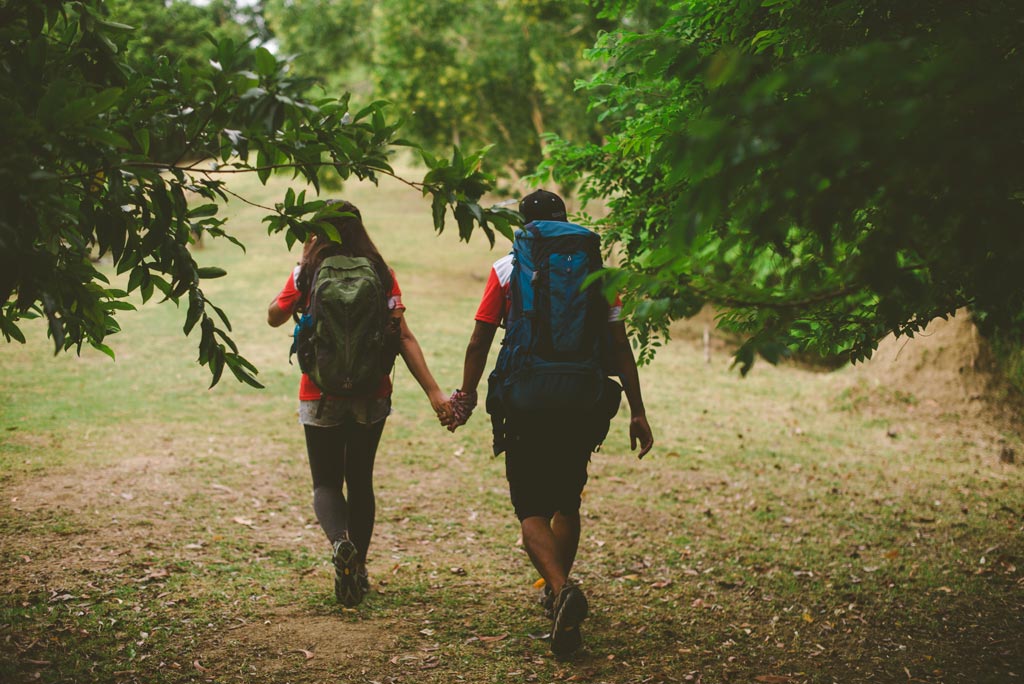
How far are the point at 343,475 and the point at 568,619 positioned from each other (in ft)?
4.91

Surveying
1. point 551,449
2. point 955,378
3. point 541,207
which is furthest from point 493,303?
point 955,378

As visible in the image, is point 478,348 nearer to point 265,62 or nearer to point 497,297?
point 497,297

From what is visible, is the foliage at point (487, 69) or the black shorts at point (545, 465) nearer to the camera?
the black shorts at point (545, 465)

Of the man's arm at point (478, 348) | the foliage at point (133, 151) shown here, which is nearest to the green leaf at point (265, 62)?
the foliage at point (133, 151)

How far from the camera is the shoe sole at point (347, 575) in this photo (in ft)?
13.7

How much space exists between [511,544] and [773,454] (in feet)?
13.2

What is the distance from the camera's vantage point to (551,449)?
3.71 meters

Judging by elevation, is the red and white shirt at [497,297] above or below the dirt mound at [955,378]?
above

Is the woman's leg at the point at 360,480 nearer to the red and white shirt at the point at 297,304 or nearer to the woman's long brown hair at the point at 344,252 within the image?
the red and white shirt at the point at 297,304

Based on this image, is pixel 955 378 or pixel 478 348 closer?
pixel 478 348

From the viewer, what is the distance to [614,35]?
14.7ft

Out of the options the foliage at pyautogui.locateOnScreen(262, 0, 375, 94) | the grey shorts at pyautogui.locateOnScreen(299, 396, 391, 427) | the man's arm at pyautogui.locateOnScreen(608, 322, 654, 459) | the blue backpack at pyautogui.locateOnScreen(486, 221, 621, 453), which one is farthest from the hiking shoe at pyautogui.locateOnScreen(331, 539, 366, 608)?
the foliage at pyautogui.locateOnScreen(262, 0, 375, 94)

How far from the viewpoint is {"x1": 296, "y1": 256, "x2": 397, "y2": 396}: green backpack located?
13.1ft

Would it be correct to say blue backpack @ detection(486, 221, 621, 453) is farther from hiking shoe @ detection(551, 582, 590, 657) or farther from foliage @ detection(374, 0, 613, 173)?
foliage @ detection(374, 0, 613, 173)
